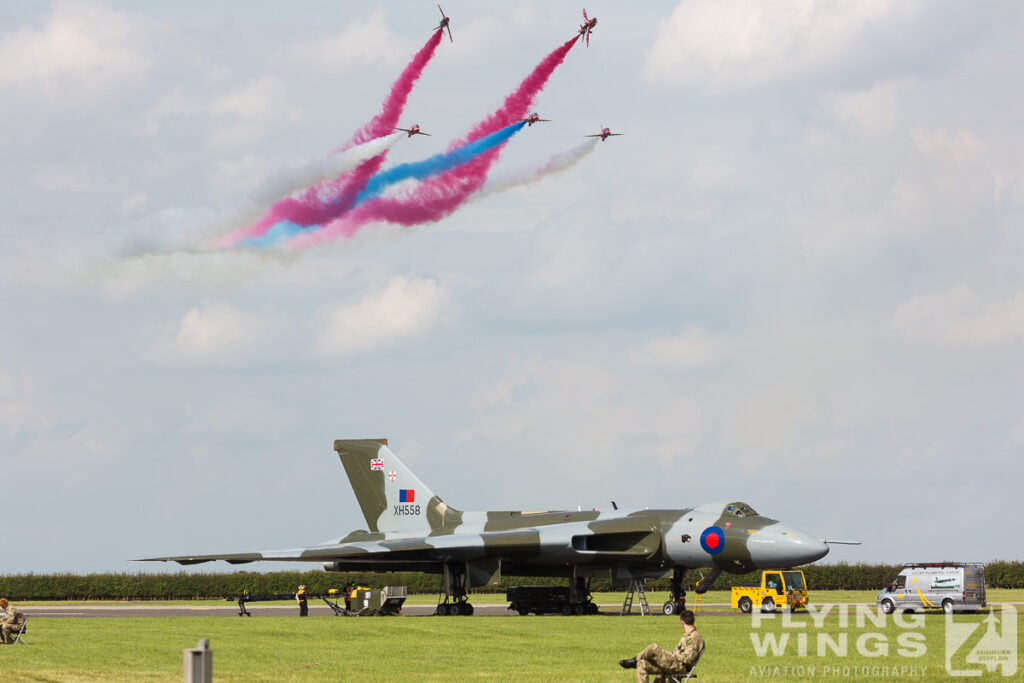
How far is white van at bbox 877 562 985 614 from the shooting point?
45781 mm

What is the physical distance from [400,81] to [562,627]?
2550cm

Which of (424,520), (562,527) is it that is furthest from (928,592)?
(424,520)

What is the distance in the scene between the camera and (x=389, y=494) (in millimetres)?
55594

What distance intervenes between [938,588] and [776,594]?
6148 mm

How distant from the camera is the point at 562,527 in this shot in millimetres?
48594

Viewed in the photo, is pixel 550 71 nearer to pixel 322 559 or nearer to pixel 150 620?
pixel 322 559

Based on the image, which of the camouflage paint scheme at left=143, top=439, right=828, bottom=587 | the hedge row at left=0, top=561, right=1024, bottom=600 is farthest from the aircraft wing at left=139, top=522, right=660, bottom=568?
the hedge row at left=0, top=561, right=1024, bottom=600

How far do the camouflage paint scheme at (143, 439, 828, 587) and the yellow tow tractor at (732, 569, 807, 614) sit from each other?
3545 millimetres

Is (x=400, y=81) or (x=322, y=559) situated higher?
(x=400, y=81)

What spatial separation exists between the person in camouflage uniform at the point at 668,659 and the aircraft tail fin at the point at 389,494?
118 ft

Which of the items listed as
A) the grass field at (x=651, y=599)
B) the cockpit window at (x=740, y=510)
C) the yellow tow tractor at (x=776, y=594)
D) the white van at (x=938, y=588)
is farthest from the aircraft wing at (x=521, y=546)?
the grass field at (x=651, y=599)

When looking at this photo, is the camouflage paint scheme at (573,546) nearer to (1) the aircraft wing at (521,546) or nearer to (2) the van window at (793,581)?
(1) the aircraft wing at (521,546)

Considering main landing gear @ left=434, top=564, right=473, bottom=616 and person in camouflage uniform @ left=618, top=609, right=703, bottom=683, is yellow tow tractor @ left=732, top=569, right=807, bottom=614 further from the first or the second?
person in camouflage uniform @ left=618, top=609, right=703, bottom=683

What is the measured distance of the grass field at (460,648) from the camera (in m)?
25.0
